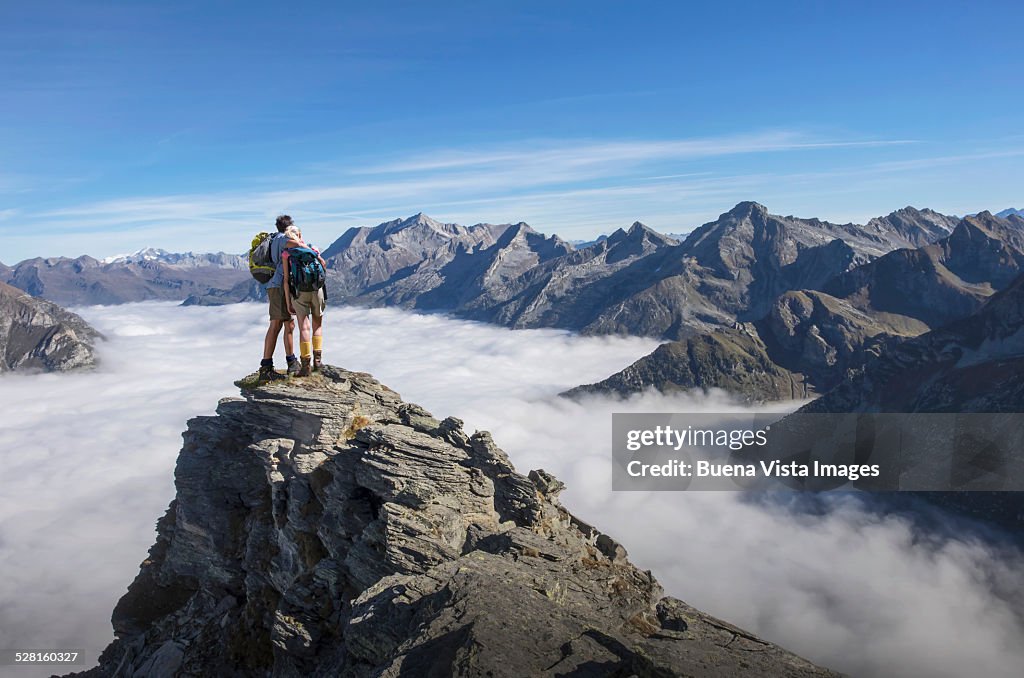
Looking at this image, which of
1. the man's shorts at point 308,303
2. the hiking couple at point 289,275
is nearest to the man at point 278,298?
the hiking couple at point 289,275

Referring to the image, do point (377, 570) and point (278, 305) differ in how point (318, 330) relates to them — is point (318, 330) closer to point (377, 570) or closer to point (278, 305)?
point (278, 305)

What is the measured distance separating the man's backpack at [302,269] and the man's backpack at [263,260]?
189cm

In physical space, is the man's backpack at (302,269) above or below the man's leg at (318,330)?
above

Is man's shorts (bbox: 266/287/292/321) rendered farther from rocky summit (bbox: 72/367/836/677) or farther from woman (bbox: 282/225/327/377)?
rocky summit (bbox: 72/367/836/677)

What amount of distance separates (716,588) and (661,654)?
662 ft

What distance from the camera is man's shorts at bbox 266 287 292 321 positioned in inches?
1412

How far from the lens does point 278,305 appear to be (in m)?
36.4

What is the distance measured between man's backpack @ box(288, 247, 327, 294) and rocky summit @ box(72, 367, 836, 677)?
15.2 meters

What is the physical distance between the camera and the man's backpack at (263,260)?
34.3 meters

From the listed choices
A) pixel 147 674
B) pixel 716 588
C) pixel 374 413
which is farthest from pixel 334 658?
pixel 716 588

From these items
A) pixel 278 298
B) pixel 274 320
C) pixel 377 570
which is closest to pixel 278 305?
pixel 278 298

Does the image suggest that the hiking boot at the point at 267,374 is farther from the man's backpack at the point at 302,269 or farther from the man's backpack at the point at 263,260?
the man's backpack at the point at 302,269

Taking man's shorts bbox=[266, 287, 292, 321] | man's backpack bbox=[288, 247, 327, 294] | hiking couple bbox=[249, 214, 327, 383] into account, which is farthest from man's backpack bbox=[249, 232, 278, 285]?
man's backpack bbox=[288, 247, 327, 294]

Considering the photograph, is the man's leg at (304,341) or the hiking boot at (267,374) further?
the hiking boot at (267,374)
